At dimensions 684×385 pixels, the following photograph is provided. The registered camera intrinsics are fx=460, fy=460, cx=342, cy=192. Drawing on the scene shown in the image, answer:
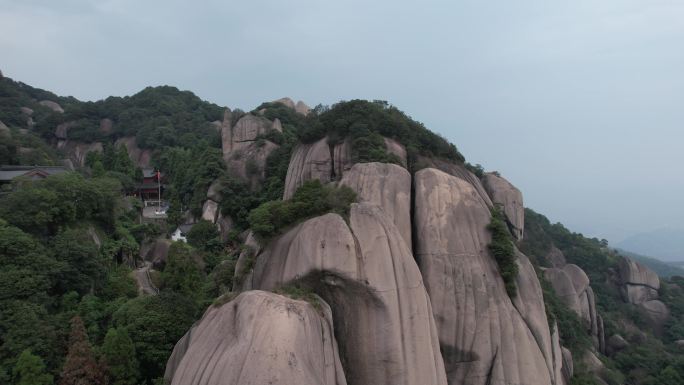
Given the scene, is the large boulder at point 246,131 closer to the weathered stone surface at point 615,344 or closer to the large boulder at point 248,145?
the large boulder at point 248,145

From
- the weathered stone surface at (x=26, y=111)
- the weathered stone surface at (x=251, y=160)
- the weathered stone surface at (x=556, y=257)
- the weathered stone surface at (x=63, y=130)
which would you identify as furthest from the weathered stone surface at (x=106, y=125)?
the weathered stone surface at (x=556, y=257)

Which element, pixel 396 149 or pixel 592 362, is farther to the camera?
pixel 592 362

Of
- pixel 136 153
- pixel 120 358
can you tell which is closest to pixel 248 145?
pixel 120 358

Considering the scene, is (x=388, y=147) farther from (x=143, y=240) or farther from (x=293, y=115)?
(x=293, y=115)

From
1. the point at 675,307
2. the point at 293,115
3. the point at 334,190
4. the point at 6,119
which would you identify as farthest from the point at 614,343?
the point at 6,119

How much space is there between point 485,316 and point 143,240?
73.5ft

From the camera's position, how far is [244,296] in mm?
10422

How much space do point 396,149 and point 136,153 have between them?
43.3 metres

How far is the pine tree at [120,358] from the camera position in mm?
15555

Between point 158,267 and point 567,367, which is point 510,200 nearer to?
point 567,367

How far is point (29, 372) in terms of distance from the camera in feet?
48.7

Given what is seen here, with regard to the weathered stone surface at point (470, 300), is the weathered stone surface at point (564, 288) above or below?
below

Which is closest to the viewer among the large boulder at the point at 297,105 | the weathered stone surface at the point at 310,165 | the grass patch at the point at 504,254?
the grass patch at the point at 504,254

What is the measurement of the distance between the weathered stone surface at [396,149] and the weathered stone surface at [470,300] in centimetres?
424
